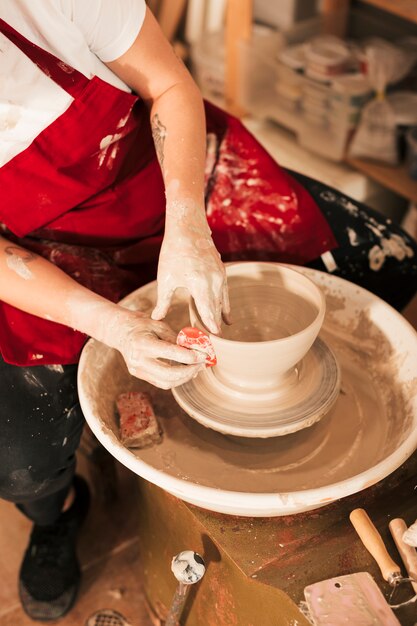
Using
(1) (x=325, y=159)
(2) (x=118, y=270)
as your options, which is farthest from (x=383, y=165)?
(2) (x=118, y=270)

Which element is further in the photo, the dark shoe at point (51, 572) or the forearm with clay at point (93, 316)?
the dark shoe at point (51, 572)

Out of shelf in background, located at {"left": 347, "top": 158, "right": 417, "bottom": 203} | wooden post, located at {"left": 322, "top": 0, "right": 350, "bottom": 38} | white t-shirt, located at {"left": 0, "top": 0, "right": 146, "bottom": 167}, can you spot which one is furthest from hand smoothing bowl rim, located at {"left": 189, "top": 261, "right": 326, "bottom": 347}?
wooden post, located at {"left": 322, "top": 0, "right": 350, "bottom": 38}

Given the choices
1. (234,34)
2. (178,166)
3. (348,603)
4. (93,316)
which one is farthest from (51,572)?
(234,34)

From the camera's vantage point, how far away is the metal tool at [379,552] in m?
1.10

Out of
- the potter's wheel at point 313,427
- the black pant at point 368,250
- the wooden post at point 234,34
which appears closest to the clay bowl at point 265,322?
the potter's wheel at point 313,427

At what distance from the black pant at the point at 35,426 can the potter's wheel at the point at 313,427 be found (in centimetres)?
10

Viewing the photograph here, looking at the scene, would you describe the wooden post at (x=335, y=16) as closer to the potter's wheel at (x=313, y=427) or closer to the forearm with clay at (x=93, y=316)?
the potter's wheel at (x=313, y=427)

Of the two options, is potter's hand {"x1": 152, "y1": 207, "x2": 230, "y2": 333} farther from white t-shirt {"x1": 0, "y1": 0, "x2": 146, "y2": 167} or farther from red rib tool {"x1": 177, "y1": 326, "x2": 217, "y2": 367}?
white t-shirt {"x1": 0, "y1": 0, "x2": 146, "y2": 167}

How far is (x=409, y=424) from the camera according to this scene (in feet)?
4.11

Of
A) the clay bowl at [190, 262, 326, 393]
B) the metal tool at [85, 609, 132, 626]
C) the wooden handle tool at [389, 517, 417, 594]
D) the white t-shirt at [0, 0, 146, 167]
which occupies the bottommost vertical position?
the metal tool at [85, 609, 132, 626]

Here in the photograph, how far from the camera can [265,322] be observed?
1448 millimetres

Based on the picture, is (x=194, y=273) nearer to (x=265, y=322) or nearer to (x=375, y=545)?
(x=265, y=322)

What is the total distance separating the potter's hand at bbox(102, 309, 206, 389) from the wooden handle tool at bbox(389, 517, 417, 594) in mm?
417

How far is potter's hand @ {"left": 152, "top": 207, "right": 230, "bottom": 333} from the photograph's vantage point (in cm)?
125
